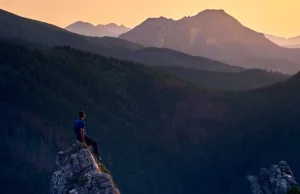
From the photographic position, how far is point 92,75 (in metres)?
108

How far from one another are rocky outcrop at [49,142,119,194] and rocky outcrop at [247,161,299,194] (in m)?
13.1

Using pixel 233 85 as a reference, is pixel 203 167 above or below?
below

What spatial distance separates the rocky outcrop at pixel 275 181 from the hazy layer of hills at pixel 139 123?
1852 inches

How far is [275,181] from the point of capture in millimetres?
33938

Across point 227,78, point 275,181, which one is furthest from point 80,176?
point 227,78

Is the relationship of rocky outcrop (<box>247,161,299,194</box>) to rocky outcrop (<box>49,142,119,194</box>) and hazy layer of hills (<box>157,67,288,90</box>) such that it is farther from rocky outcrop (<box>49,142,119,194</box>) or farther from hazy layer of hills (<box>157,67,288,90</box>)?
hazy layer of hills (<box>157,67,288,90</box>)

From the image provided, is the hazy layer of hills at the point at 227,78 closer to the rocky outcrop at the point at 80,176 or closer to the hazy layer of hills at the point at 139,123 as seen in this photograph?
the hazy layer of hills at the point at 139,123

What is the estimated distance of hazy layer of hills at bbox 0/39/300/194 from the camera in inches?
3319

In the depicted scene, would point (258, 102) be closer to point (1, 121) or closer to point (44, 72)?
point (44, 72)

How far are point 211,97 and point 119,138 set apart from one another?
2853cm

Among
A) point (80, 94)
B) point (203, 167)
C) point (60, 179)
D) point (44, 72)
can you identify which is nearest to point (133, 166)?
point (203, 167)

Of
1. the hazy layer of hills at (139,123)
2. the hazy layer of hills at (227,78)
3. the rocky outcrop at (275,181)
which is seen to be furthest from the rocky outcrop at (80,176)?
the hazy layer of hills at (227,78)

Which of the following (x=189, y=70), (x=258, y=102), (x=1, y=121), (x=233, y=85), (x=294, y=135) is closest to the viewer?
(x=1, y=121)

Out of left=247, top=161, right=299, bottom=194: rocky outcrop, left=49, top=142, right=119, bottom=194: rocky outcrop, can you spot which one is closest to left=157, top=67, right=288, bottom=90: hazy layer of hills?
left=247, top=161, right=299, bottom=194: rocky outcrop
